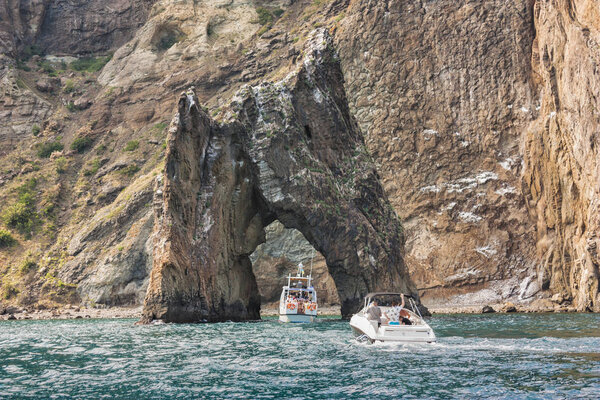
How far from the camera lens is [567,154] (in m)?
61.0

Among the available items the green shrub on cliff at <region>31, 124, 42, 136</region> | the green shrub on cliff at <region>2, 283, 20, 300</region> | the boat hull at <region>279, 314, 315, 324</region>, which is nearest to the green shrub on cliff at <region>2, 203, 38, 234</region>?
the green shrub on cliff at <region>2, 283, 20, 300</region>

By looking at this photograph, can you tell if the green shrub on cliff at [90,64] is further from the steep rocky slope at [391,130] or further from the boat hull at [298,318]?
the boat hull at [298,318]

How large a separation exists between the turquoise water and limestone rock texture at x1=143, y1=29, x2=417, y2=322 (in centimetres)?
1401

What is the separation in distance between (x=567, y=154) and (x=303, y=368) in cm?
5352

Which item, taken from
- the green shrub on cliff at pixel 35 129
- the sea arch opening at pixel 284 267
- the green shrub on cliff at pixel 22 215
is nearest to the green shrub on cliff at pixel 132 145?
the green shrub on cliff at pixel 22 215

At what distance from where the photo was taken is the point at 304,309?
150ft

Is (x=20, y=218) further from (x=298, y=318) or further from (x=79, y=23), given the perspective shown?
(x=79, y=23)

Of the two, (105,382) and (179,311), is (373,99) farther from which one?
(105,382)

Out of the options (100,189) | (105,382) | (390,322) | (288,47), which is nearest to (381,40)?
(288,47)

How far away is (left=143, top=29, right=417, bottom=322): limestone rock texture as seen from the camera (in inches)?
1594

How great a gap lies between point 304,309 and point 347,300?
3.86 m

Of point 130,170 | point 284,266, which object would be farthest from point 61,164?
point 284,266

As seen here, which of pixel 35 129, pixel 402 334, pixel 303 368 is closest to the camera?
pixel 303 368

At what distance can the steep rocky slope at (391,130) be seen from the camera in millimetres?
61531
